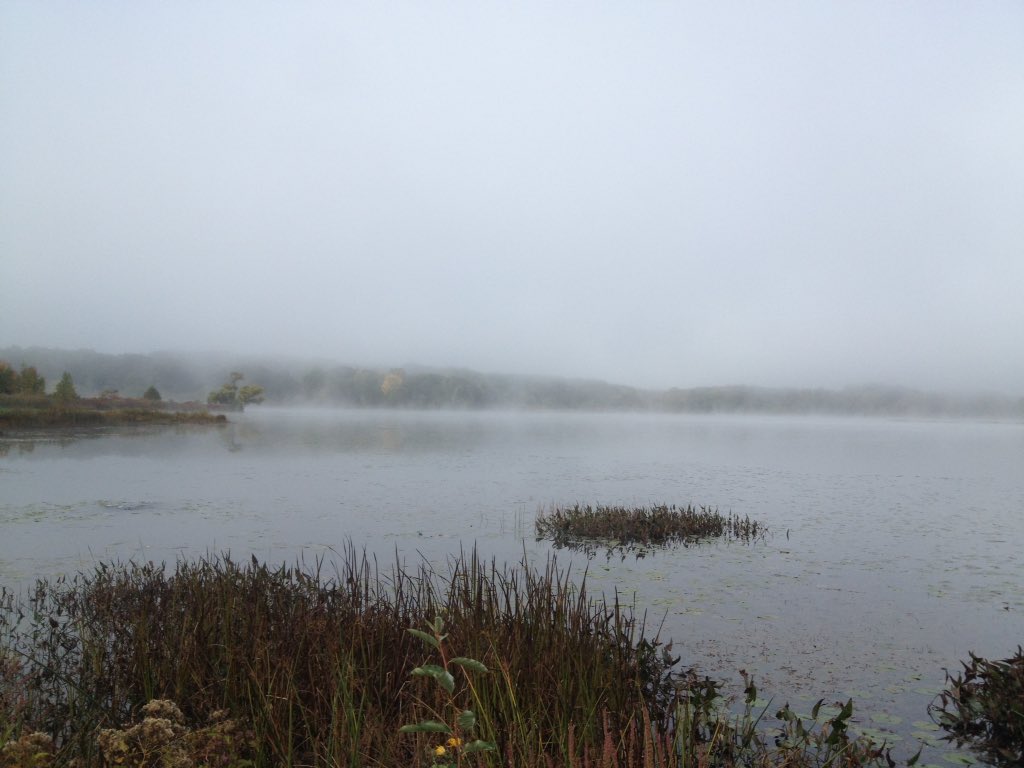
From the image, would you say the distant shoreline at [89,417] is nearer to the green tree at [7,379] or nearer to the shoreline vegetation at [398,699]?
the green tree at [7,379]

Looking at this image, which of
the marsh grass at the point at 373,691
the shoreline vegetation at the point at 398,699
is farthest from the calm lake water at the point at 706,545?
the marsh grass at the point at 373,691

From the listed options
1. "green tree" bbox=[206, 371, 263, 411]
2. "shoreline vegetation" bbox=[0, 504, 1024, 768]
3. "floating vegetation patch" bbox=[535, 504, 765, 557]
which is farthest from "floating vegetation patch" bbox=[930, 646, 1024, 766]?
"green tree" bbox=[206, 371, 263, 411]

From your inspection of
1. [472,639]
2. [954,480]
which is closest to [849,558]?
[472,639]

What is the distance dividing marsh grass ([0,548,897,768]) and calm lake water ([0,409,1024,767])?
180cm

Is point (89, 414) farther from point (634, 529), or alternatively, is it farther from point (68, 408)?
point (634, 529)

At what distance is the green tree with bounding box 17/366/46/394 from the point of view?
54941mm

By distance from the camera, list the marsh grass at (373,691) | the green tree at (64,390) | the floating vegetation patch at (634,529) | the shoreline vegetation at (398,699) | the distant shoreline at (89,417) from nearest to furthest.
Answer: the shoreline vegetation at (398,699) → the marsh grass at (373,691) → the floating vegetation patch at (634,529) → the distant shoreline at (89,417) → the green tree at (64,390)

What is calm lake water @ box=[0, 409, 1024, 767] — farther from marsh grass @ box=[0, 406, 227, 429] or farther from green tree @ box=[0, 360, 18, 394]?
→ green tree @ box=[0, 360, 18, 394]

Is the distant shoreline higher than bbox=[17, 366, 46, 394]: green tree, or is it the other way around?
bbox=[17, 366, 46, 394]: green tree

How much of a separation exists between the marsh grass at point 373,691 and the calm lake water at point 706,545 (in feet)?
5.90

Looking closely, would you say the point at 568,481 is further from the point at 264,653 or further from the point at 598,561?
the point at 264,653

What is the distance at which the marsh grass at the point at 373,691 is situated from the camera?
12.7 ft

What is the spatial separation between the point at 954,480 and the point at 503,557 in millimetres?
26283

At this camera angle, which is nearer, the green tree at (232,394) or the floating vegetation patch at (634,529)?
the floating vegetation patch at (634,529)
